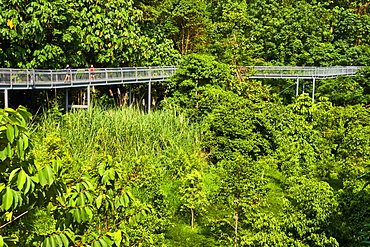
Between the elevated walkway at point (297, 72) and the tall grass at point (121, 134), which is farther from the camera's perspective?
the elevated walkway at point (297, 72)

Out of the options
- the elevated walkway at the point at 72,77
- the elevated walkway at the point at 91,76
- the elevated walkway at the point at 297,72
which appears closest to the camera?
the elevated walkway at the point at 72,77

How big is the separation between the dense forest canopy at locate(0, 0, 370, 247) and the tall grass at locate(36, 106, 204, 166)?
70 millimetres

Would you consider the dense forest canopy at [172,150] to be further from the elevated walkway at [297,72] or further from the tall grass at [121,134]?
the elevated walkway at [297,72]

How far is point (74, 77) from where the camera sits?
2023 cm

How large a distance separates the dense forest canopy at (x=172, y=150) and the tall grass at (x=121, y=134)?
0.07 m

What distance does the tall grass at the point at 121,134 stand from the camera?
1474cm

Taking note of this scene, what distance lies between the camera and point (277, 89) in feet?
125

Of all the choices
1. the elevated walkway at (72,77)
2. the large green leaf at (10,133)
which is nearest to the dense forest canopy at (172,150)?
the large green leaf at (10,133)

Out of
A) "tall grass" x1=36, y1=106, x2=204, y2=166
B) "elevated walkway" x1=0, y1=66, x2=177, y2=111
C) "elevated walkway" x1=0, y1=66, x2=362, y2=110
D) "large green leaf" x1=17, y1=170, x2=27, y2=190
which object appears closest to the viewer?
"large green leaf" x1=17, y1=170, x2=27, y2=190

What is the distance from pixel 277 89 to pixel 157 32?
1349cm

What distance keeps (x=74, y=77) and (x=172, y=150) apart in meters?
7.04

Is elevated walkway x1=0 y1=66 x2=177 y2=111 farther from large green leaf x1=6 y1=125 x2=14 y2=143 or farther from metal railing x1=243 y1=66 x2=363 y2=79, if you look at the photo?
large green leaf x1=6 y1=125 x2=14 y2=143

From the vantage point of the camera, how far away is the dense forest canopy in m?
3.92

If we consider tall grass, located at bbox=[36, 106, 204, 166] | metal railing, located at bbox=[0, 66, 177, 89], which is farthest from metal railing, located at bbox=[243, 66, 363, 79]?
tall grass, located at bbox=[36, 106, 204, 166]
